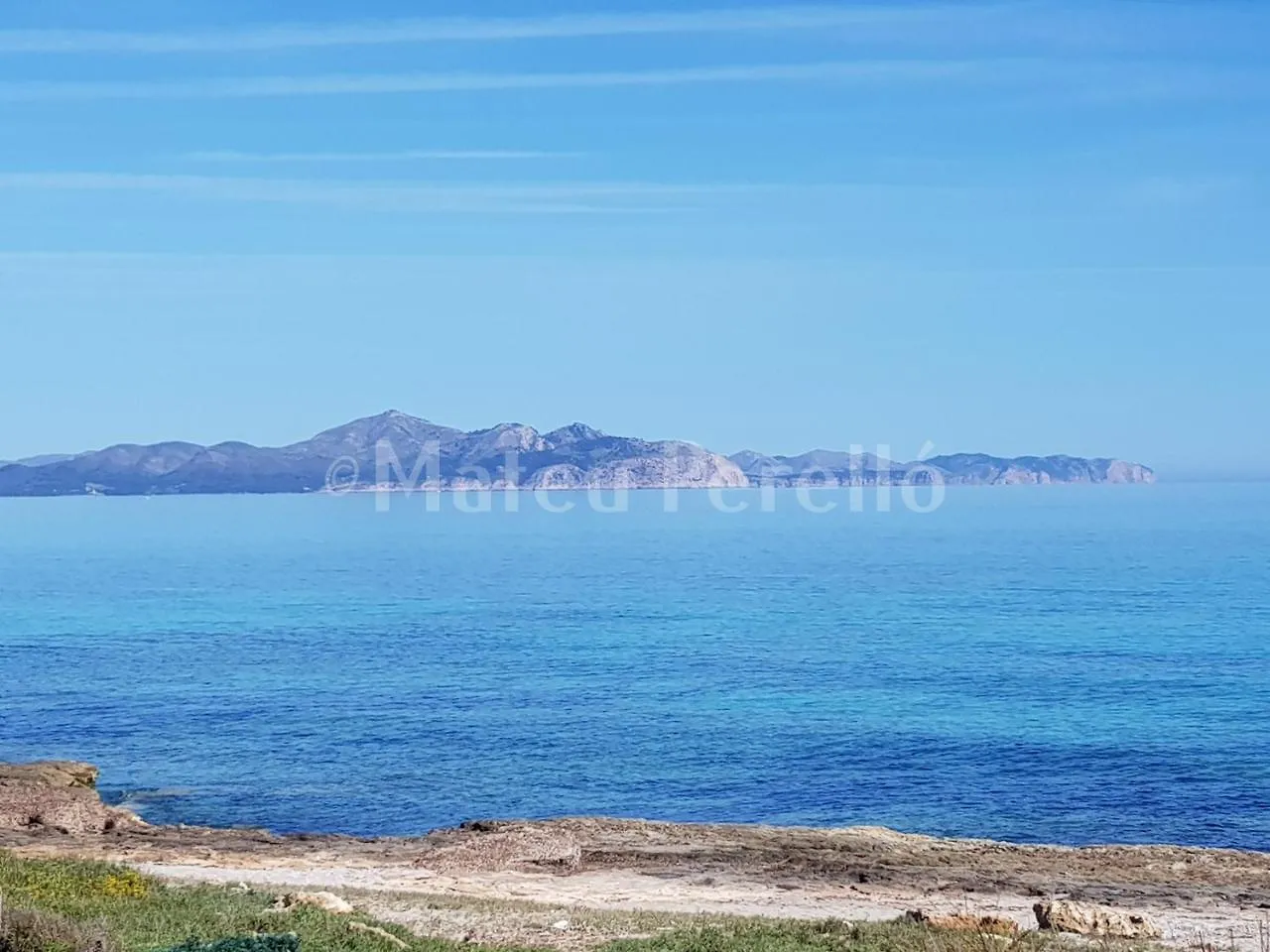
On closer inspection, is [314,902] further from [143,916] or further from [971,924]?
[971,924]

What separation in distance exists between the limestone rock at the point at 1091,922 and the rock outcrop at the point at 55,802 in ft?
89.4

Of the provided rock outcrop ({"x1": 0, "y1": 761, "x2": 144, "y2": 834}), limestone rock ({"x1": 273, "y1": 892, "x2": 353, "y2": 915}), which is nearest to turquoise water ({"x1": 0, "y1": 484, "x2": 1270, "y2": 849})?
rock outcrop ({"x1": 0, "y1": 761, "x2": 144, "y2": 834})

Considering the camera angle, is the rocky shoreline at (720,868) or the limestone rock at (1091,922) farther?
the rocky shoreline at (720,868)

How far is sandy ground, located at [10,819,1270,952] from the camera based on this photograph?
2828 centimetres

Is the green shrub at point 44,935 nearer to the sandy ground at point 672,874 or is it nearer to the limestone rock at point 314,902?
the limestone rock at point 314,902

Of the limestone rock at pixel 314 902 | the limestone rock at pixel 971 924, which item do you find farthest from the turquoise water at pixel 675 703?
the limestone rock at pixel 314 902

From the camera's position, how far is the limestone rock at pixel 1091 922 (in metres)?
25.9

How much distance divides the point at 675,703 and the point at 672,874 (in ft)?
95.8

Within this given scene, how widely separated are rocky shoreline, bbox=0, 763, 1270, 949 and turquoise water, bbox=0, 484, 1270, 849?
4.08m

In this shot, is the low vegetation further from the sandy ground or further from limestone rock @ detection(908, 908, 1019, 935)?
the sandy ground

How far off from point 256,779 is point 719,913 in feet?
86.3

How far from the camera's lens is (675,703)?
210 feet

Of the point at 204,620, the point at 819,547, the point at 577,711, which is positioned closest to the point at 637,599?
the point at 204,620

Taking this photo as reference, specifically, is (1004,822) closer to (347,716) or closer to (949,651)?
(347,716)
